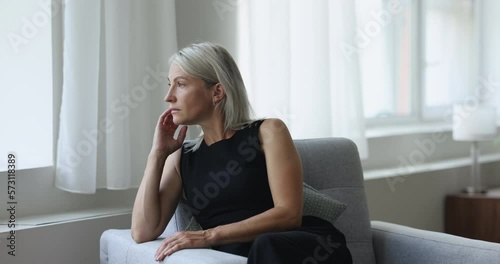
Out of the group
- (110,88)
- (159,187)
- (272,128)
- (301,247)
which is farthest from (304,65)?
(301,247)

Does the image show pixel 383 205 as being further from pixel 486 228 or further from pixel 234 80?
pixel 234 80

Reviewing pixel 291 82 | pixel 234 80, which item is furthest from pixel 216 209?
pixel 291 82

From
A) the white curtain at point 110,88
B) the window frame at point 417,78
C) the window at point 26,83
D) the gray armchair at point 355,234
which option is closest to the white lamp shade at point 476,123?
the window frame at point 417,78

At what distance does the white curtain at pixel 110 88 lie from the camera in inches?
104

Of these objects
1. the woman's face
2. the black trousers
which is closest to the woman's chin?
the woman's face

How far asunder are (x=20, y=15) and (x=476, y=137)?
2.35 metres

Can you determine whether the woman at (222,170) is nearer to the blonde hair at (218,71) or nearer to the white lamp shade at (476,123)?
the blonde hair at (218,71)

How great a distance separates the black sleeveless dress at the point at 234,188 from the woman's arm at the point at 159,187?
0.04 metres

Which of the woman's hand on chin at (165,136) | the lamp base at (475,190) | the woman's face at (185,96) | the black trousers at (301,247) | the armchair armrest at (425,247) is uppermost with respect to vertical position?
the woman's face at (185,96)

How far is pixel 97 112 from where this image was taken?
8.89 ft

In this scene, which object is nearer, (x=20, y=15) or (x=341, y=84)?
(x=20, y=15)

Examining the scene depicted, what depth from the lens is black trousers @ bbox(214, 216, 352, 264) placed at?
80.1 inches

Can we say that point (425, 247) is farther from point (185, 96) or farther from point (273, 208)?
point (185, 96)

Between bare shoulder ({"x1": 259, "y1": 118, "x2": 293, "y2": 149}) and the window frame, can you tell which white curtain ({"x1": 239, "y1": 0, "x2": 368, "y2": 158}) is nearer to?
the window frame
